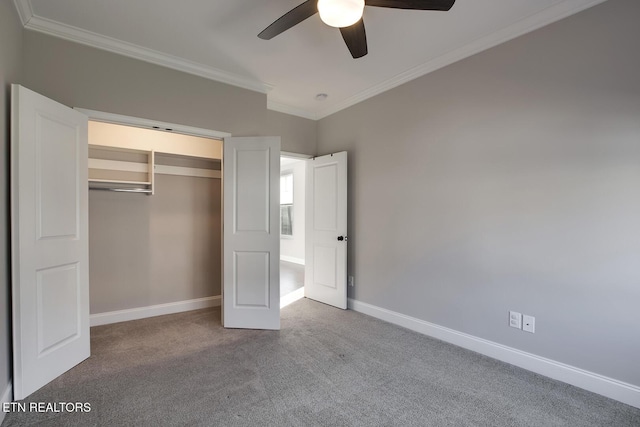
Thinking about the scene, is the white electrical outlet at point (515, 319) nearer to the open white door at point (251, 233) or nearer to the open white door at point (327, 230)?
the open white door at point (327, 230)

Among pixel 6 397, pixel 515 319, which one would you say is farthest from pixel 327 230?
pixel 6 397

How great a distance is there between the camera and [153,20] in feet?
8.18

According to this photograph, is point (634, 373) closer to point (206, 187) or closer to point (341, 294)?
point (341, 294)

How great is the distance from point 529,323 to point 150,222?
4.10 m

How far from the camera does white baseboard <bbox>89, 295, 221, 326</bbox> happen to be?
3398 mm

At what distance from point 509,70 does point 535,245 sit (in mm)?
1508

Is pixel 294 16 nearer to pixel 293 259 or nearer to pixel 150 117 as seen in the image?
pixel 150 117

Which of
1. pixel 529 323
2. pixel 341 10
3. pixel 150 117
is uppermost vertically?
pixel 341 10

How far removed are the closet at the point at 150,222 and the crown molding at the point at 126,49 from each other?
2.36 feet

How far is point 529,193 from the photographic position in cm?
250

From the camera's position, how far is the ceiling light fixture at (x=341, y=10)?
1633 mm

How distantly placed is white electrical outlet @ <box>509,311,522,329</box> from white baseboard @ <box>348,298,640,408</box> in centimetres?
20

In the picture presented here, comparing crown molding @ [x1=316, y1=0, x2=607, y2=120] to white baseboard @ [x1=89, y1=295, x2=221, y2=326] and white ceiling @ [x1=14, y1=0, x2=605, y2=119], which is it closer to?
white ceiling @ [x1=14, y1=0, x2=605, y2=119]

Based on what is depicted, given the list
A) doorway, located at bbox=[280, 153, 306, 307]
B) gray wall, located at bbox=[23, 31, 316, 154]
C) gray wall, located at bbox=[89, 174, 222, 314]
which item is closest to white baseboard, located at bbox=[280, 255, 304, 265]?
doorway, located at bbox=[280, 153, 306, 307]
